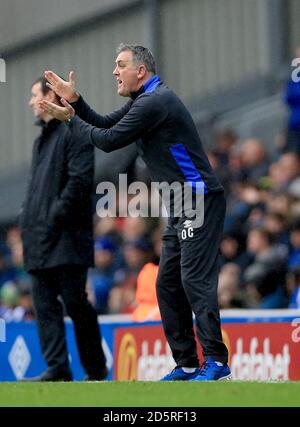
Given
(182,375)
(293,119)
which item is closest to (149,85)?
(182,375)

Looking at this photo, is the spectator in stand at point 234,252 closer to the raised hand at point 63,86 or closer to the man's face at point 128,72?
the man's face at point 128,72

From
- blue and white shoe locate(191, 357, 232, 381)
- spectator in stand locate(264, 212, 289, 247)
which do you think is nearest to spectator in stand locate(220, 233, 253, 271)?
spectator in stand locate(264, 212, 289, 247)

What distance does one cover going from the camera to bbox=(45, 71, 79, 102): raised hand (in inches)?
360

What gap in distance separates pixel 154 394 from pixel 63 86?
2.35m

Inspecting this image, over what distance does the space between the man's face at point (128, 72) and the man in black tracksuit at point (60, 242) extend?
1338 mm

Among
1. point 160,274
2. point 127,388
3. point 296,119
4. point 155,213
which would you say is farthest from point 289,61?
point 127,388

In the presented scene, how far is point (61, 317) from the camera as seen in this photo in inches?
424

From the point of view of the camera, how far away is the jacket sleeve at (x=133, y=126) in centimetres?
906

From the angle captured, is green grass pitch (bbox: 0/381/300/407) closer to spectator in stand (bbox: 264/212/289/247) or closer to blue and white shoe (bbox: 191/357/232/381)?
blue and white shoe (bbox: 191/357/232/381)

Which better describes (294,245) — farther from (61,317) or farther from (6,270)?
(6,270)

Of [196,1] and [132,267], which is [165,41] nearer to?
[196,1]

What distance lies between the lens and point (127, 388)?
834 centimetres

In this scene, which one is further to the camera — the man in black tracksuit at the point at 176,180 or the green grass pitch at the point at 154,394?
the man in black tracksuit at the point at 176,180

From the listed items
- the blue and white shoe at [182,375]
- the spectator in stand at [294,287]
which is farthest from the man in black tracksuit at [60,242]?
the spectator in stand at [294,287]
